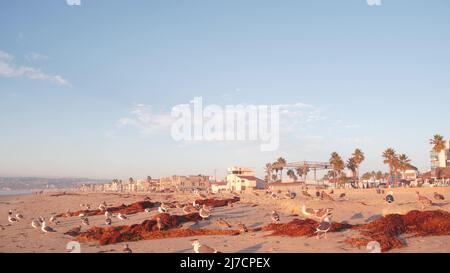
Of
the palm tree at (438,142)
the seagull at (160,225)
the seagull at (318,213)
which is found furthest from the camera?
the palm tree at (438,142)

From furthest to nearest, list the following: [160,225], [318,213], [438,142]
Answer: [438,142], [318,213], [160,225]

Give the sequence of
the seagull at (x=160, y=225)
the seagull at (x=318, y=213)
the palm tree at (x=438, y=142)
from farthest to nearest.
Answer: the palm tree at (x=438, y=142) → the seagull at (x=318, y=213) → the seagull at (x=160, y=225)

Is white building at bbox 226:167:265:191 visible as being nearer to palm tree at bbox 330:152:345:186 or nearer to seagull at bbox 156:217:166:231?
palm tree at bbox 330:152:345:186

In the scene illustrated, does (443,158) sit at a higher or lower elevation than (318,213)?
higher

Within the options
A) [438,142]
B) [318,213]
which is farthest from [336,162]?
[318,213]

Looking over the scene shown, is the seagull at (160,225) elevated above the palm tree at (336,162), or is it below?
below

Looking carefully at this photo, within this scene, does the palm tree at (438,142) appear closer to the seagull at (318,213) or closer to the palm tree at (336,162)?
the palm tree at (336,162)

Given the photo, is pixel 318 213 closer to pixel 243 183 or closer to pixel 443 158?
pixel 243 183

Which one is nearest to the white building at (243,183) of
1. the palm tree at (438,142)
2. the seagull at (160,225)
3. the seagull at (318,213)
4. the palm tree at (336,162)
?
the palm tree at (336,162)

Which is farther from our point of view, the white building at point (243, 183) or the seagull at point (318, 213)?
the white building at point (243, 183)

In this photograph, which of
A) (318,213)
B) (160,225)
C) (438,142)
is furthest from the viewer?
(438,142)

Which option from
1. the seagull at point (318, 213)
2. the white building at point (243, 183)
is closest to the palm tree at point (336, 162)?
the white building at point (243, 183)

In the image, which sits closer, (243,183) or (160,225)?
(160,225)
